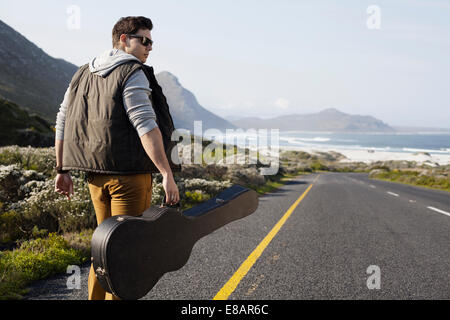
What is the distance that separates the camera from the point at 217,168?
17.2 metres

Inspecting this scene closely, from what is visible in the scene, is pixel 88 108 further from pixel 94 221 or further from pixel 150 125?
pixel 94 221

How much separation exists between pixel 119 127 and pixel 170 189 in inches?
19.0

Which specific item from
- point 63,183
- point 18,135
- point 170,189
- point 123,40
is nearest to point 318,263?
point 170,189

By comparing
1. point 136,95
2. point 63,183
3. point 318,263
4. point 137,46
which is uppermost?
point 137,46

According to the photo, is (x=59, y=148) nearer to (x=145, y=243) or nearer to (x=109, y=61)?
(x=109, y=61)

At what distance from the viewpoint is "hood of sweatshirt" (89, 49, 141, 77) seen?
223 cm

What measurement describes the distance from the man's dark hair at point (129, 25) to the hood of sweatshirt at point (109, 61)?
0.50ft

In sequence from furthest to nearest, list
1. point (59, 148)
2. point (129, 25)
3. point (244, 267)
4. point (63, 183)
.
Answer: point (244, 267)
point (63, 183)
point (59, 148)
point (129, 25)

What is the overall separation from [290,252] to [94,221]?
12.3ft

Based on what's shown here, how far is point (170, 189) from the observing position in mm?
2258

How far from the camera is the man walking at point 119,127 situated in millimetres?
2162

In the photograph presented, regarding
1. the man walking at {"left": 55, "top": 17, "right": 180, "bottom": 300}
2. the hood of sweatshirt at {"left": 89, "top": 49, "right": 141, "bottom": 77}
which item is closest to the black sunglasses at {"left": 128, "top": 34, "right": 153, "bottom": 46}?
the man walking at {"left": 55, "top": 17, "right": 180, "bottom": 300}

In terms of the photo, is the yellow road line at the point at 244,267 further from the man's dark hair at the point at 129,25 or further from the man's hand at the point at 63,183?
the man's dark hair at the point at 129,25

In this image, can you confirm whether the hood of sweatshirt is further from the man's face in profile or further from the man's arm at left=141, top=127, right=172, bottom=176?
the man's arm at left=141, top=127, right=172, bottom=176
